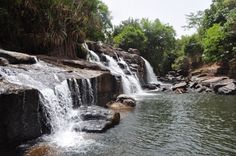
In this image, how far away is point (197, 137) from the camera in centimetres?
1278

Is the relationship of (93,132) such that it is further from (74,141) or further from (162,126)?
(162,126)

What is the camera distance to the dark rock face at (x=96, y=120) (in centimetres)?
1360

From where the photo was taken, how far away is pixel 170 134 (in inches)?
527

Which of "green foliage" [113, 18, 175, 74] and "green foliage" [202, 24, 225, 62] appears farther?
"green foliage" [113, 18, 175, 74]

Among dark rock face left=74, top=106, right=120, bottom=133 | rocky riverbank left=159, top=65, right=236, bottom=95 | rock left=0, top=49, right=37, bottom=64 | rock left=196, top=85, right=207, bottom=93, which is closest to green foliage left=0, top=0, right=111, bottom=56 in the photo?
rock left=0, top=49, right=37, bottom=64

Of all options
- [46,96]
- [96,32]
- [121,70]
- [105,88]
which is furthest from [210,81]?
[46,96]

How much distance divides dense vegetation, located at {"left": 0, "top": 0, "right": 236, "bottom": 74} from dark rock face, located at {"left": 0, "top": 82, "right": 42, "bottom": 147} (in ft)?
36.6

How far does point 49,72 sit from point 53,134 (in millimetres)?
5012

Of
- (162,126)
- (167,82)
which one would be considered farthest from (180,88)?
(162,126)

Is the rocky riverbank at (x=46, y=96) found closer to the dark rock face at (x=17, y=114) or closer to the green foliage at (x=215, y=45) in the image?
the dark rock face at (x=17, y=114)

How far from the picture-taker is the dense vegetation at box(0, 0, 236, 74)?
75.4 ft

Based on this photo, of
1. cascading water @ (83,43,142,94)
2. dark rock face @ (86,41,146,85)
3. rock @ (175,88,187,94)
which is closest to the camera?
cascading water @ (83,43,142,94)

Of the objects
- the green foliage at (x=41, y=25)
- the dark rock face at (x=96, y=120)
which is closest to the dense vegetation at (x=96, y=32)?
the green foliage at (x=41, y=25)

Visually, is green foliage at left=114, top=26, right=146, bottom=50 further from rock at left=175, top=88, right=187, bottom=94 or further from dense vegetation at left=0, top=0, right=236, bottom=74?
rock at left=175, top=88, right=187, bottom=94
